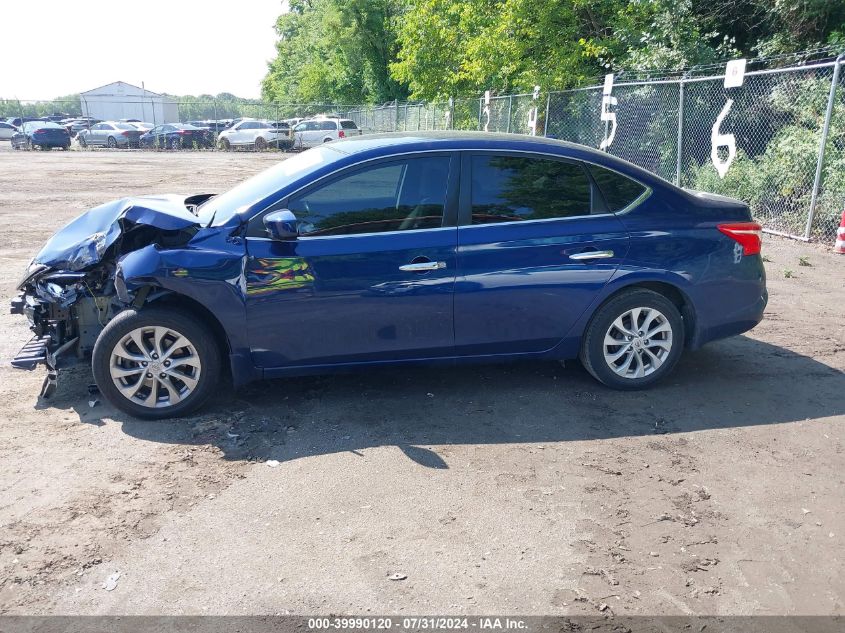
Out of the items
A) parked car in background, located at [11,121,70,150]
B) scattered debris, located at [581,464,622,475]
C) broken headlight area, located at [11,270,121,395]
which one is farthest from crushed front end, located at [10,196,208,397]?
parked car in background, located at [11,121,70,150]

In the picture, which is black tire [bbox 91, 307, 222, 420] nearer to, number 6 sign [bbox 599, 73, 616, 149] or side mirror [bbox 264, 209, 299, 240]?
side mirror [bbox 264, 209, 299, 240]

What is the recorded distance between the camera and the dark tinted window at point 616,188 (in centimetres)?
530

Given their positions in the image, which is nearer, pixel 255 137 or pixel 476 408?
pixel 476 408

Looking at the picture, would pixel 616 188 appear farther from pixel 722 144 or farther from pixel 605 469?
pixel 722 144

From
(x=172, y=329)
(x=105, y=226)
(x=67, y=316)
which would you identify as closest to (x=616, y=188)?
(x=172, y=329)

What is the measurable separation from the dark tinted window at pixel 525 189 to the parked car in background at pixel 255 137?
3596 centimetres

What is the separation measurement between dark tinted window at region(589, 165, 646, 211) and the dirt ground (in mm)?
1335

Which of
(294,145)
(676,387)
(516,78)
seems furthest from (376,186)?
(294,145)

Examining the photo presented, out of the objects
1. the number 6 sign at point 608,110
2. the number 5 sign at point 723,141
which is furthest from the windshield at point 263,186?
the number 6 sign at point 608,110

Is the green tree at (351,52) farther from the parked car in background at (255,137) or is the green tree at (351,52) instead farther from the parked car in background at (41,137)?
the parked car in background at (41,137)

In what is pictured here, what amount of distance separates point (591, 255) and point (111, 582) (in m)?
3.52

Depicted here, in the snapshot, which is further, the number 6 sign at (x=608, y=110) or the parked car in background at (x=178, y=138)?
the parked car in background at (x=178, y=138)

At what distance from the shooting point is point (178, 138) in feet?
136

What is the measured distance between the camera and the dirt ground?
10.6 ft
